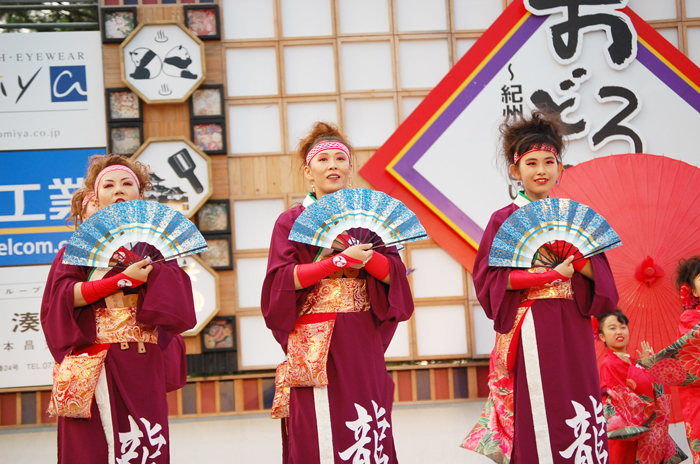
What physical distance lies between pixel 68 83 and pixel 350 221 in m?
3.68

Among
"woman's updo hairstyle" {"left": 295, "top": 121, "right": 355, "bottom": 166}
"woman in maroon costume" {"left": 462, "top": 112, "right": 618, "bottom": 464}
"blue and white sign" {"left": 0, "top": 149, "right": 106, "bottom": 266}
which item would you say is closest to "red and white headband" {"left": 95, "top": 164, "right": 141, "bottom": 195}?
"woman's updo hairstyle" {"left": 295, "top": 121, "right": 355, "bottom": 166}

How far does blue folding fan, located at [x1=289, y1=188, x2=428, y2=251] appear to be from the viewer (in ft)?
8.14

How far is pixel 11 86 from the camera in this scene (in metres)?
5.24

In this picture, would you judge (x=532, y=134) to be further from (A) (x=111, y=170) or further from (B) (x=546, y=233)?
(A) (x=111, y=170)

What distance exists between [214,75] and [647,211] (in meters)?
3.24

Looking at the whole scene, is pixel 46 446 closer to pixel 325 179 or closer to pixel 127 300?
pixel 127 300

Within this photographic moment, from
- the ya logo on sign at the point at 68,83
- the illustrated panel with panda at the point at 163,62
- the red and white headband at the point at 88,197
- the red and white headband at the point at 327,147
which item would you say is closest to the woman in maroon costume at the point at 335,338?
the red and white headband at the point at 327,147

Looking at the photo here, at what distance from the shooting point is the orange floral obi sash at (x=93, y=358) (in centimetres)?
247

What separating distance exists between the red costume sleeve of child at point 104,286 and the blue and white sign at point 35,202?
291 centimetres

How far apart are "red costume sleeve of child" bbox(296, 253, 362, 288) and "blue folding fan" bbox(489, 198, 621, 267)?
0.66 meters

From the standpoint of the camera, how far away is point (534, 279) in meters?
2.64

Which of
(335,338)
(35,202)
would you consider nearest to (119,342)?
(335,338)

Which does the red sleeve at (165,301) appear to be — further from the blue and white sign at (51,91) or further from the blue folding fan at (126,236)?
the blue and white sign at (51,91)

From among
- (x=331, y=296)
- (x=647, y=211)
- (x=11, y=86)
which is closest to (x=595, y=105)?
(x=647, y=211)
